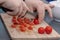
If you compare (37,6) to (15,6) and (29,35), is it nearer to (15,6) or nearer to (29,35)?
(29,35)

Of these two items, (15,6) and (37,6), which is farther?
(37,6)

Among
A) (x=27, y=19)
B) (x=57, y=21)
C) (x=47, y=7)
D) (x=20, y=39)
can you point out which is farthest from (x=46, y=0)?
(x=20, y=39)

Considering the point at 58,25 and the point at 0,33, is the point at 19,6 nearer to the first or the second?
the point at 0,33

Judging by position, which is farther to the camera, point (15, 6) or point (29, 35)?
point (29, 35)

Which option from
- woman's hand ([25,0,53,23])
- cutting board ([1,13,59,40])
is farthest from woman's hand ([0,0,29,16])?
cutting board ([1,13,59,40])

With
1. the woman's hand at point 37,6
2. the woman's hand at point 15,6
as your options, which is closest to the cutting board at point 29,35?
the woman's hand at point 37,6

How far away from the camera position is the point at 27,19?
121cm

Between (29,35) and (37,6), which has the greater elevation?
(37,6)

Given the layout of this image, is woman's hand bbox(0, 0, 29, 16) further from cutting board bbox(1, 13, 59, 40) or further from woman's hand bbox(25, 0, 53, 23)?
cutting board bbox(1, 13, 59, 40)

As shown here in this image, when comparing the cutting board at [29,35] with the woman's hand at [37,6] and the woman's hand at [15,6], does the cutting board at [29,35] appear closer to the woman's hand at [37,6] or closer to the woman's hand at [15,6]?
the woman's hand at [37,6]

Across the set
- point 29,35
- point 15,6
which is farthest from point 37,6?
point 15,6

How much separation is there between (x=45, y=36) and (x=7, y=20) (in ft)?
1.10

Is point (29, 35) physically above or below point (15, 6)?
below

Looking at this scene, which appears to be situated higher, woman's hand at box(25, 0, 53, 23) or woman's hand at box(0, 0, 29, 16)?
woman's hand at box(0, 0, 29, 16)
